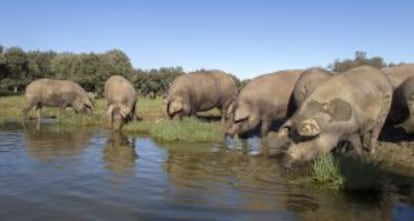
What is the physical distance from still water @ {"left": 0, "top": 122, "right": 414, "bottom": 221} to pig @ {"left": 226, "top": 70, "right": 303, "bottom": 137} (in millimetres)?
3968

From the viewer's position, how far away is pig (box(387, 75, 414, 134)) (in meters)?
17.1

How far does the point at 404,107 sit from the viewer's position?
17.9 m

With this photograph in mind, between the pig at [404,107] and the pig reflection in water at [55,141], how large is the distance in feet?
33.4

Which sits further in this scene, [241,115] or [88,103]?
[88,103]

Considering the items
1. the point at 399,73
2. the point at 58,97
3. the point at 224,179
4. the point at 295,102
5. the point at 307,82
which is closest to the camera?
the point at 224,179

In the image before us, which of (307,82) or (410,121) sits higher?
(307,82)

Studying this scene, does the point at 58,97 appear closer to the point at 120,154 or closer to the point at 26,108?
the point at 26,108

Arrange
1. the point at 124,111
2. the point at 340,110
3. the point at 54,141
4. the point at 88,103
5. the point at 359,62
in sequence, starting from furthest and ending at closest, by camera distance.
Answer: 1. the point at 359,62
2. the point at 88,103
3. the point at 124,111
4. the point at 54,141
5. the point at 340,110

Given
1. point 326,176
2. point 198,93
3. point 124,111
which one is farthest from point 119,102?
point 326,176

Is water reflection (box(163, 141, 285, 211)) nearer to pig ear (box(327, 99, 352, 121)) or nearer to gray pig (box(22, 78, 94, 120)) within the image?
pig ear (box(327, 99, 352, 121))

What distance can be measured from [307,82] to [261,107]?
9.16 feet

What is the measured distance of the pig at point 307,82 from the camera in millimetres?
18456

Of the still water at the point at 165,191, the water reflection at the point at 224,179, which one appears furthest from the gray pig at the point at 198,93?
the still water at the point at 165,191

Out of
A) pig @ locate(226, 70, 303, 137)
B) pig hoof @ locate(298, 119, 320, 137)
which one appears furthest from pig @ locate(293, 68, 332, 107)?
pig hoof @ locate(298, 119, 320, 137)
